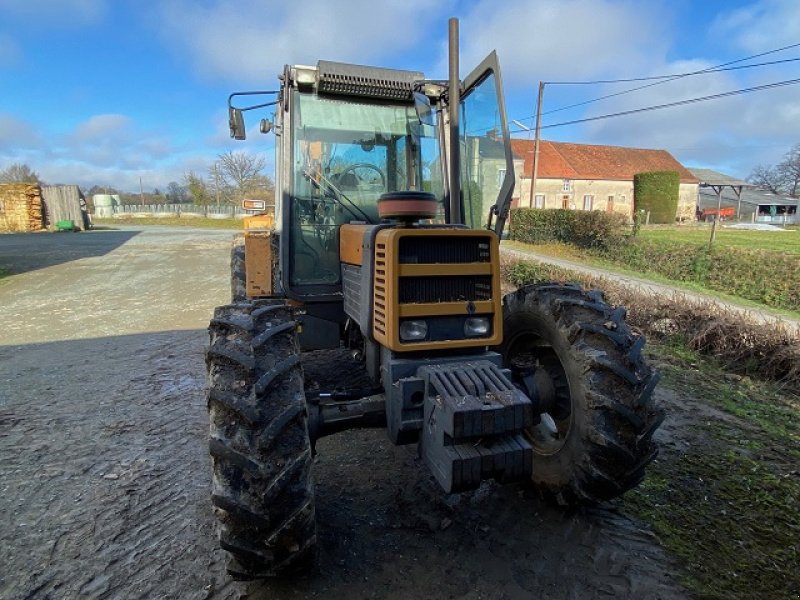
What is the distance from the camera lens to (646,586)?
247 cm

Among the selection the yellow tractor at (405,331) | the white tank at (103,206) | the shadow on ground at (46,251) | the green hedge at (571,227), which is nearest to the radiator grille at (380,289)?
the yellow tractor at (405,331)

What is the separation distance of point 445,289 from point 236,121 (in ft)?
7.95

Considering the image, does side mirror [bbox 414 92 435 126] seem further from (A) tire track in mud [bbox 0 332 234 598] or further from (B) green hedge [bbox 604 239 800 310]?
(B) green hedge [bbox 604 239 800 310]

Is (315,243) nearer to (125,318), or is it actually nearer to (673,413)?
(673,413)

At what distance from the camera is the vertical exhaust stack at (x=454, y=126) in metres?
3.45

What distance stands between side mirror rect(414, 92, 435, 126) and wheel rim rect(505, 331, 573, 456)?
1.94m

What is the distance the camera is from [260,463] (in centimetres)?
216

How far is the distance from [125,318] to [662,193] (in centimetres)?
3758

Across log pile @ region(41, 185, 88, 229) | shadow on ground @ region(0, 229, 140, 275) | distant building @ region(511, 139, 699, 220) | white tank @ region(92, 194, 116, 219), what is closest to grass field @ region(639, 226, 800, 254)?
shadow on ground @ region(0, 229, 140, 275)

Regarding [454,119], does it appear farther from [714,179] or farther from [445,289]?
[714,179]

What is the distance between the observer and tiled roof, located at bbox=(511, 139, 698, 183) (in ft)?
150

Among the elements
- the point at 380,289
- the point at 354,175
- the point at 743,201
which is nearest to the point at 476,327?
the point at 380,289

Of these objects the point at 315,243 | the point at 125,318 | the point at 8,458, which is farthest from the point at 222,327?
the point at 125,318

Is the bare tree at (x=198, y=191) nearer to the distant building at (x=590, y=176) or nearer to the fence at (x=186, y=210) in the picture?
the fence at (x=186, y=210)
